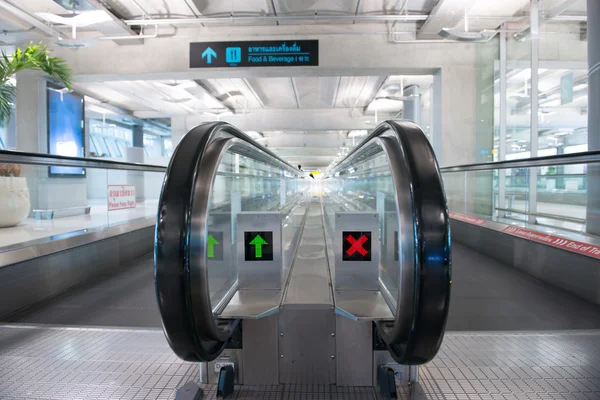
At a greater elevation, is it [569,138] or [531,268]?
[569,138]

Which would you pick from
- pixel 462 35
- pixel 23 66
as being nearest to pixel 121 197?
pixel 23 66

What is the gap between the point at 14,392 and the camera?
2135mm

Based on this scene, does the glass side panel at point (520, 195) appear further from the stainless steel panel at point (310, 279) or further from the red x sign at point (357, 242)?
the red x sign at point (357, 242)

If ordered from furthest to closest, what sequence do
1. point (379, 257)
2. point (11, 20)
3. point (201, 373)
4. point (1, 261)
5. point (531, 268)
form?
point (11, 20)
point (531, 268)
point (1, 261)
point (379, 257)
point (201, 373)

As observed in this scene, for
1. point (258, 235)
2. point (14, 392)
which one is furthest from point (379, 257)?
point (14, 392)

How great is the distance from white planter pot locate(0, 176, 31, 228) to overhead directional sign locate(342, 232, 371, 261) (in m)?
5.83

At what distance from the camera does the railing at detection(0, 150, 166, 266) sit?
14.0 ft

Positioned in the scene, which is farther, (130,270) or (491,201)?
(491,201)

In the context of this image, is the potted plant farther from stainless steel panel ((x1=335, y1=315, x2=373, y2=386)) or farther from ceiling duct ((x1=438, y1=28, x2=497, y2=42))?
ceiling duct ((x1=438, y1=28, x2=497, y2=42))

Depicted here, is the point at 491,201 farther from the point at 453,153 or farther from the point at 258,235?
the point at 258,235

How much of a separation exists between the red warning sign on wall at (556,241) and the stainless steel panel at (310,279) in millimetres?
2716

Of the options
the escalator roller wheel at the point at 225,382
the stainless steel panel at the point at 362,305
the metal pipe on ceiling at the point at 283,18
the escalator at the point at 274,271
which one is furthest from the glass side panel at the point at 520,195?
the escalator roller wheel at the point at 225,382

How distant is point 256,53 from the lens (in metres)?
8.52

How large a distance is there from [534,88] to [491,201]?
8.48ft
